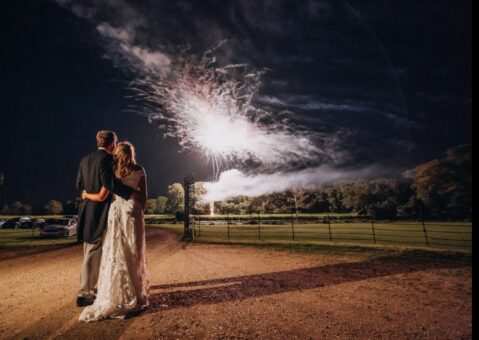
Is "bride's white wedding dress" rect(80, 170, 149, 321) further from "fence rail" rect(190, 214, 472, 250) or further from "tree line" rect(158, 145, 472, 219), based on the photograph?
"tree line" rect(158, 145, 472, 219)

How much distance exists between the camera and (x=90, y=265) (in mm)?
4098

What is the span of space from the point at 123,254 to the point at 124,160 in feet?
4.86

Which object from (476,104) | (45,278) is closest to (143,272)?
(45,278)

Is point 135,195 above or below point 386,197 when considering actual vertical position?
above

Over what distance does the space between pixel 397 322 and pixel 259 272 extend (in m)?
3.58

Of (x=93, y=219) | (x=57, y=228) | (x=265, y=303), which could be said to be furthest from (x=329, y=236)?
(x=57, y=228)

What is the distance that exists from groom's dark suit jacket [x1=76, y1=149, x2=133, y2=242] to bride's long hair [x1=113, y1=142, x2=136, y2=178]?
117 millimetres

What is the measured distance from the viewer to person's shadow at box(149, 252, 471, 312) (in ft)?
15.3

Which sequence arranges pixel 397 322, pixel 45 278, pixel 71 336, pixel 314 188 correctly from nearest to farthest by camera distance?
pixel 71 336 → pixel 397 322 → pixel 45 278 → pixel 314 188

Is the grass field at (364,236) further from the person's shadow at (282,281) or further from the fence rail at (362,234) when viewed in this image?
the person's shadow at (282,281)

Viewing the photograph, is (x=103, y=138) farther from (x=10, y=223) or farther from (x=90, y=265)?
(x=10, y=223)

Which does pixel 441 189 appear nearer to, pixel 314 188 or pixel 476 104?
pixel 314 188

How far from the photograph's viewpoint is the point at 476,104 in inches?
50.7

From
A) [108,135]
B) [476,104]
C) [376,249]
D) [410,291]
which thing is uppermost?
[108,135]
